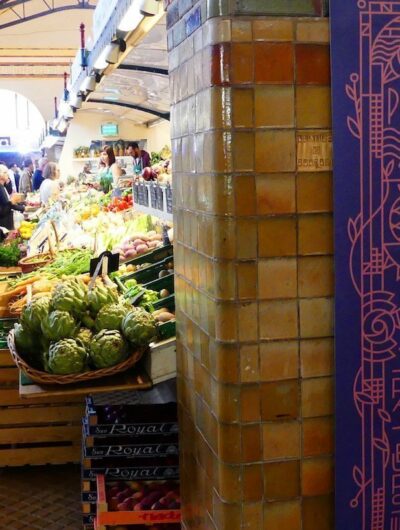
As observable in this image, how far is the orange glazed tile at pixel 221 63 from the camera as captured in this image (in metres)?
1.73

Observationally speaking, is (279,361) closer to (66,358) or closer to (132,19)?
(66,358)

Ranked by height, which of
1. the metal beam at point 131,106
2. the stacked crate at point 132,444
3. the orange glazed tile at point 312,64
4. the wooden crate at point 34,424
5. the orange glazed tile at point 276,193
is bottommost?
the wooden crate at point 34,424

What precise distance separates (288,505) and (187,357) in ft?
1.74

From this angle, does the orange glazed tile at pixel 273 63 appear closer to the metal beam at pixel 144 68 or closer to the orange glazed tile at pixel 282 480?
the orange glazed tile at pixel 282 480

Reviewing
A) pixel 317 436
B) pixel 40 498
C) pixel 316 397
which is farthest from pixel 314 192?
pixel 40 498

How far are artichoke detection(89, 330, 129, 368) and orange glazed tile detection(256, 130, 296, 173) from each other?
1425 mm

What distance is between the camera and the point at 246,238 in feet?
5.83

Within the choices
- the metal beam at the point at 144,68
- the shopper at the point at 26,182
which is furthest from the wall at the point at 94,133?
the metal beam at the point at 144,68

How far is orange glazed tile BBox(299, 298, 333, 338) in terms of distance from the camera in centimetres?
183

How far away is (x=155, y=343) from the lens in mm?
3027

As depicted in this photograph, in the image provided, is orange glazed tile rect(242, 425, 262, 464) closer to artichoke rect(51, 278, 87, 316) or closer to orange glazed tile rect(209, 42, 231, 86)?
orange glazed tile rect(209, 42, 231, 86)

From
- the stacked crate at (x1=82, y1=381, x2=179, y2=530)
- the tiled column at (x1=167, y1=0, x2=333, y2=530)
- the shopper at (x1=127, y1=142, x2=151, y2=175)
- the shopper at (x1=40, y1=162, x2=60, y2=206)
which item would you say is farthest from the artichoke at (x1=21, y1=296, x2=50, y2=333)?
the shopper at (x1=40, y1=162, x2=60, y2=206)

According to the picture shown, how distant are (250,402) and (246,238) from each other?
1.36ft

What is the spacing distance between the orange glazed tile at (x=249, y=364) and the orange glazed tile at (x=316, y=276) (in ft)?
0.61
